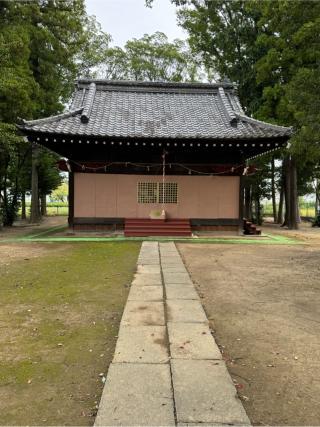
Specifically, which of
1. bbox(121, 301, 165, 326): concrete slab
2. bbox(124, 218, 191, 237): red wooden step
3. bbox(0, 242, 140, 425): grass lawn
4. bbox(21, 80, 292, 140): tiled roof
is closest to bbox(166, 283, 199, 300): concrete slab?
bbox(121, 301, 165, 326): concrete slab

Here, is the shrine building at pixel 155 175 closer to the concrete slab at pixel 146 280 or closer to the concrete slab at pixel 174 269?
the concrete slab at pixel 174 269

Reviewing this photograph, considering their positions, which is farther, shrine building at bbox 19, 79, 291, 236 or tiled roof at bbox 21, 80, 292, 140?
shrine building at bbox 19, 79, 291, 236

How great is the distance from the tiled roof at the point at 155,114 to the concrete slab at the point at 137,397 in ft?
33.1

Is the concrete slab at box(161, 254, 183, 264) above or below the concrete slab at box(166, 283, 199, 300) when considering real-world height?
above

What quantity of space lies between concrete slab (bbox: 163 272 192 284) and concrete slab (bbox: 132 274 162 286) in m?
0.13

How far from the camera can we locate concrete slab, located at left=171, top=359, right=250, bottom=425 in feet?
7.04

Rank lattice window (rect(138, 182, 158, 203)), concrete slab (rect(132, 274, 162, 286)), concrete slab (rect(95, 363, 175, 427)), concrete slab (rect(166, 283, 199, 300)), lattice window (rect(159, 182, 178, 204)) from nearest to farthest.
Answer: concrete slab (rect(95, 363, 175, 427)) < concrete slab (rect(166, 283, 199, 300)) < concrete slab (rect(132, 274, 162, 286)) < lattice window (rect(138, 182, 158, 203)) < lattice window (rect(159, 182, 178, 204))

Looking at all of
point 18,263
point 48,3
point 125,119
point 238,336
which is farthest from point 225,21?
point 238,336

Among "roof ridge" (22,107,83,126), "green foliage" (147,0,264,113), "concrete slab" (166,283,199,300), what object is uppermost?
"green foliage" (147,0,264,113)

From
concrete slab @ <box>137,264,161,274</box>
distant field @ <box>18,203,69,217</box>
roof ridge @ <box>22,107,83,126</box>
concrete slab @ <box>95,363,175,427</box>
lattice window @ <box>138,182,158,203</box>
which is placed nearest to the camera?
concrete slab @ <box>95,363,175,427</box>

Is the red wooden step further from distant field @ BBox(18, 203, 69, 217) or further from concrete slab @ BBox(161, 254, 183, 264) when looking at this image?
distant field @ BBox(18, 203, 69, 217)

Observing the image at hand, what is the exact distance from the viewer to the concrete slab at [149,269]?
6.43 meters

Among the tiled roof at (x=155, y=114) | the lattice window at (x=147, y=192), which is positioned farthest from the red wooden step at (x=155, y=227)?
the tiled roof at (x=155, y=114)

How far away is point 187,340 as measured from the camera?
3.30m
